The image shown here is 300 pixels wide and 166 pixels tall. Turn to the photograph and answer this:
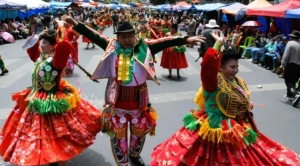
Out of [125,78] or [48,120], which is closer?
[125,78]

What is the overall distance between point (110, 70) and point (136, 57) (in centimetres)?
39

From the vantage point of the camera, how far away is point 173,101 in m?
8.06

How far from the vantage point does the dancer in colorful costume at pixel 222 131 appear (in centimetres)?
310

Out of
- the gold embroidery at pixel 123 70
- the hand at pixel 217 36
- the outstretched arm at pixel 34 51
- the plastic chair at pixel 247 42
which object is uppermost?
the hand at pixel 217 36

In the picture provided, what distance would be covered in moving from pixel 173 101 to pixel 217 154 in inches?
195

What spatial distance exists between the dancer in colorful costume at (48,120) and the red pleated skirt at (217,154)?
1329 mm

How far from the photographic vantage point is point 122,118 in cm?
417

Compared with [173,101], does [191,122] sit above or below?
above

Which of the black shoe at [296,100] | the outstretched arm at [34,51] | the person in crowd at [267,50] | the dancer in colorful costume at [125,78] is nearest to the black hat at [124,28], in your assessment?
the dancer in colorful costume at [125,78]

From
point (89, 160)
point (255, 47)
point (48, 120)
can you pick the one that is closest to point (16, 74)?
point (89, 160)

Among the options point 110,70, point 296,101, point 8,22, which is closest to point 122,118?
point 110,70

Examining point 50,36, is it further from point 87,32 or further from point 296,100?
point 296,100

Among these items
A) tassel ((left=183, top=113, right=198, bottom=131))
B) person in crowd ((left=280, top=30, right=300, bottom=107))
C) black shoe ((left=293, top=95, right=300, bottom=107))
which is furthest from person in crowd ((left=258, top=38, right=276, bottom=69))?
tassel ((left=183, top=113, right=198, bottom=131))

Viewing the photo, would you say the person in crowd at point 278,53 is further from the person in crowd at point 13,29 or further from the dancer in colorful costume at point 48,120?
the person in crowd at point 13,29
